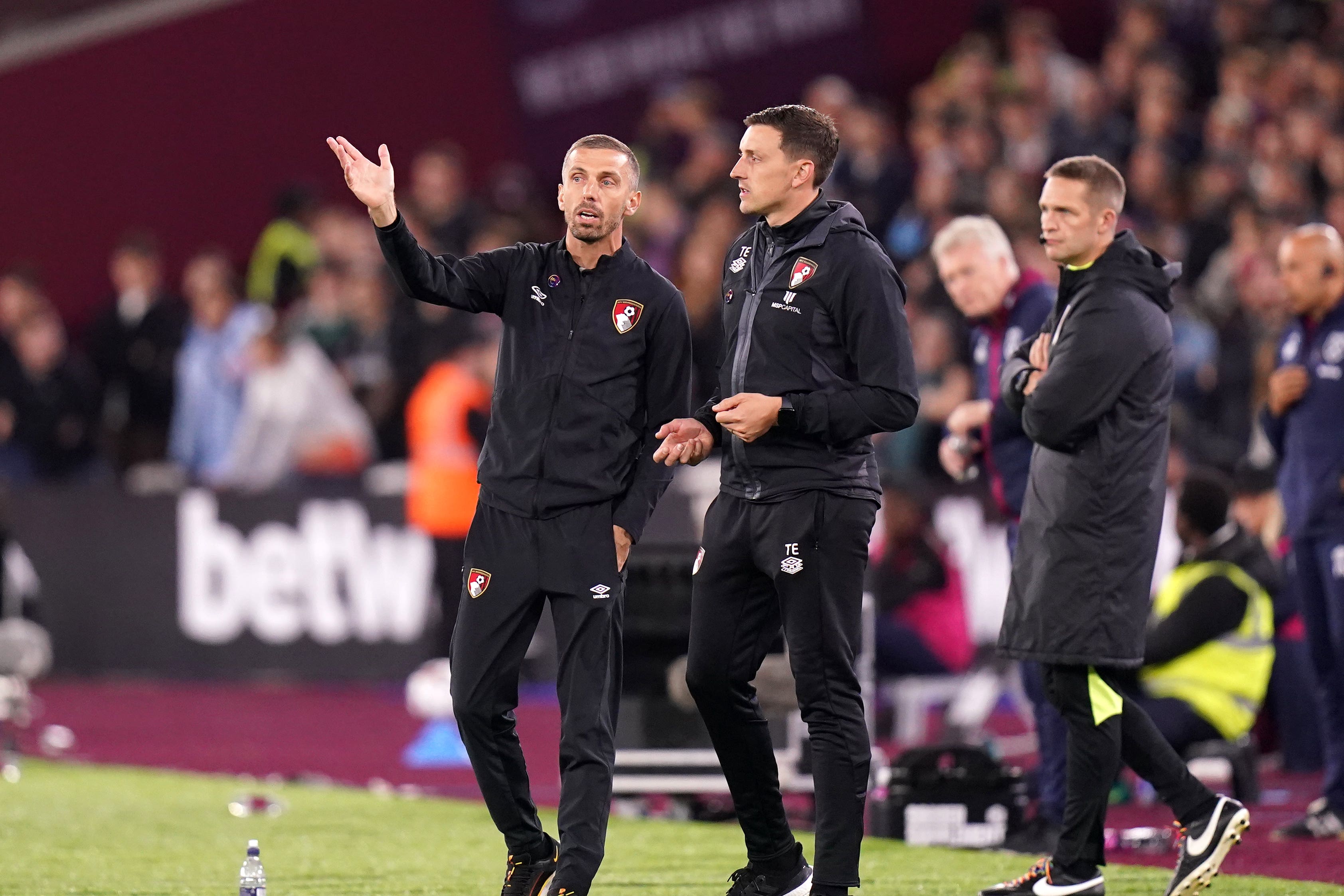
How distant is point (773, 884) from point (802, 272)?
1.85 metres

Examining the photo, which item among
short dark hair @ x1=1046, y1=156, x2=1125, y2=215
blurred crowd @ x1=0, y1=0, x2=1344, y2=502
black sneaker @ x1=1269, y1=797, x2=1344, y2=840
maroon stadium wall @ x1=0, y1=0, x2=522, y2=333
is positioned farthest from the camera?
maroon stadium wall @ x1=0, y1=0, x2=522, y2=333

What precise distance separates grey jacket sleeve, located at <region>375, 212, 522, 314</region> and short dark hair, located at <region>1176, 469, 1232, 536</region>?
160 inches

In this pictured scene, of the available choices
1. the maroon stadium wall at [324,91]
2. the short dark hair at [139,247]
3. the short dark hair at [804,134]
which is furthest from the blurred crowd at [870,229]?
the short dark hair at [804,134]

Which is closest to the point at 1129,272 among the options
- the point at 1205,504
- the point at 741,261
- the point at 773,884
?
the point at 741,261

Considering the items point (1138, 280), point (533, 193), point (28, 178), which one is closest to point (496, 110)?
point (533, 193)

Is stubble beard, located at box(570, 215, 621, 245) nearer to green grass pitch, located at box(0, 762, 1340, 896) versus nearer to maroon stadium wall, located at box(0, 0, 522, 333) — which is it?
green grass pitch, located at box(0, 762, 1340, 896)

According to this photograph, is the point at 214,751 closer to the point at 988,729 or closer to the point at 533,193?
the point at 988,729

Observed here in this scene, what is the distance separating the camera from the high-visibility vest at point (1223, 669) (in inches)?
371

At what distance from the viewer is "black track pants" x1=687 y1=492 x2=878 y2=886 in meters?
6.16

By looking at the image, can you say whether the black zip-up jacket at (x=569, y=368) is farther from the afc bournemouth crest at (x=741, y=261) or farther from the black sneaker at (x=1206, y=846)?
the black sneaker at (x=1206, y=846)

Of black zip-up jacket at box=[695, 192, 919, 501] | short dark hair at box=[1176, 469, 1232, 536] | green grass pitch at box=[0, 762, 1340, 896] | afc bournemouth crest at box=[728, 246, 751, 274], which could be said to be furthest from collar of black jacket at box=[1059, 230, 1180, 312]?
short dark hair at box=[1176, 469, 1232, 536]

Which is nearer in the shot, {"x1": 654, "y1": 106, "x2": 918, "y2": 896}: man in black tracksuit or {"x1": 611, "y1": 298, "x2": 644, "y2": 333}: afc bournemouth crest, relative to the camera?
→ {"x1": 654, "y1": 106, "x2": 918, "y2": 896}: man in black tracksuit

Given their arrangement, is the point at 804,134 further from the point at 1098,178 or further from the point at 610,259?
A: the point at 1098,178

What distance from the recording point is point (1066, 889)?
6523 mm
